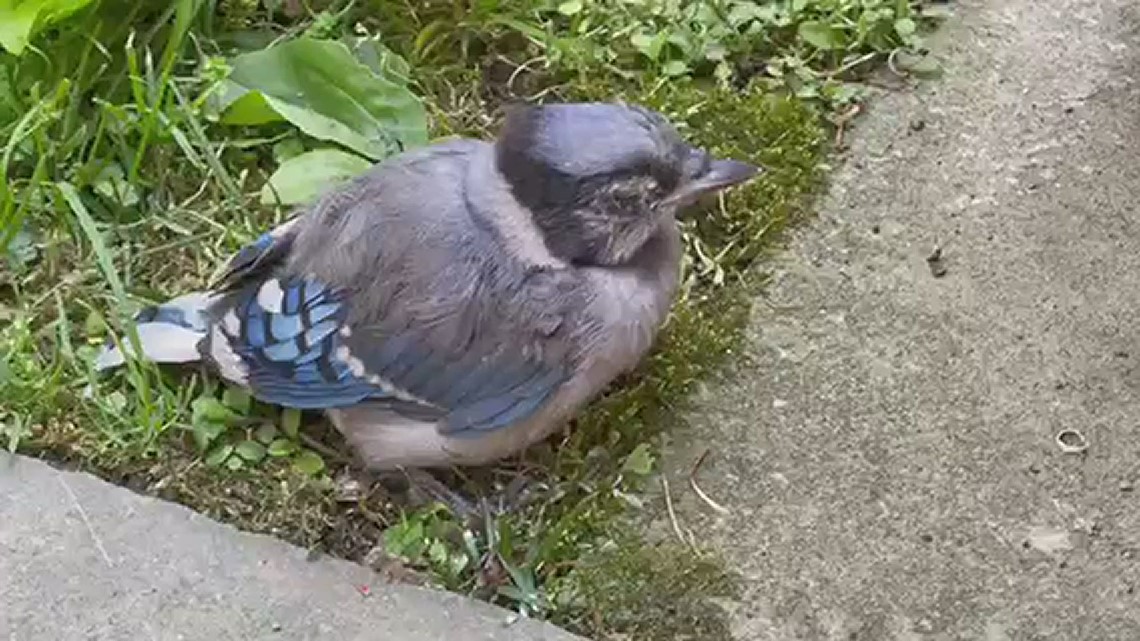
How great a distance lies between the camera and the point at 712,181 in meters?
2.35

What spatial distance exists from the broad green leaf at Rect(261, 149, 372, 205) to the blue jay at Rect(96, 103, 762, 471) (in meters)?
0.28

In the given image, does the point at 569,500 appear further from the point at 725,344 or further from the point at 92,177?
the point at 92,177

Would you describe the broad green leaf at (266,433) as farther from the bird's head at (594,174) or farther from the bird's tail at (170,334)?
the bird's head at (594,174)

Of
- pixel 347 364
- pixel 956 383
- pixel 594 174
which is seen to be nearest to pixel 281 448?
pixel 347 364

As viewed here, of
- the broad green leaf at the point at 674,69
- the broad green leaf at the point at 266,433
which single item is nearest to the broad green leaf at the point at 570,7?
the broad green leaf at the point at 674,69

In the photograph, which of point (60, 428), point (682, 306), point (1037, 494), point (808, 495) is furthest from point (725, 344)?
point (60, 428)

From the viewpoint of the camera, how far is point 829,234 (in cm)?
272

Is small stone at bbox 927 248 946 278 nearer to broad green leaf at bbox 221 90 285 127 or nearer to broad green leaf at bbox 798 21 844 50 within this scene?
broad green leaf at bbox 798 21 844 50

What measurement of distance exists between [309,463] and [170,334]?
0.26 m

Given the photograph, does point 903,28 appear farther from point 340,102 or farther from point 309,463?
point 309,463

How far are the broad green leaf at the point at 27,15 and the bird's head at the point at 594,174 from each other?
0.76m

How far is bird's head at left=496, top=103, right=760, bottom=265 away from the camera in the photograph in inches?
87.5

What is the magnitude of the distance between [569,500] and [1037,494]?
56 centimetres

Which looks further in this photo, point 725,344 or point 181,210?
point 181,210
